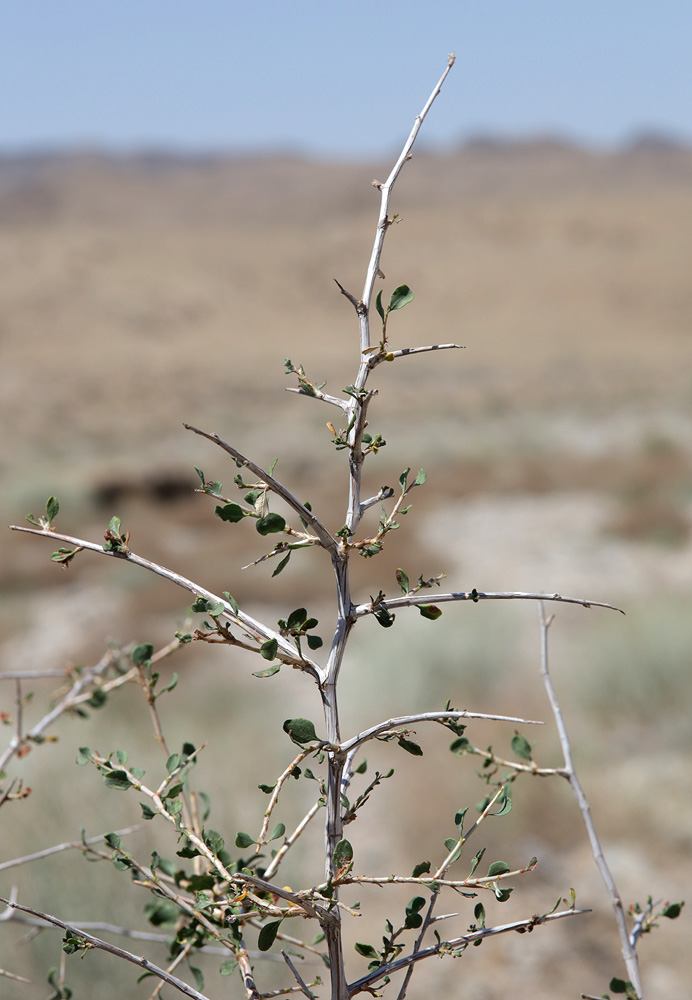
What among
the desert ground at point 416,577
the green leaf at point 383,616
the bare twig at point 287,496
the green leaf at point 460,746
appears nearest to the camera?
the bare twig at point 287,496

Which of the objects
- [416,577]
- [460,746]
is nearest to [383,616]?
[460,746]

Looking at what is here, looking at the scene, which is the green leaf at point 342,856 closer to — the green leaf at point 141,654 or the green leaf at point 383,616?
the green leaf at point 383,616

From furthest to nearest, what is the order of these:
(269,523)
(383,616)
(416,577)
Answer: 1. (416,577)
2. (383,616)
3. (269,523)

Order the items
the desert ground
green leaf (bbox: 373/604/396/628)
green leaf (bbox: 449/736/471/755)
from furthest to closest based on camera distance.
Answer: the desert ground, green leaf (bbox: 449/736/471/755), green leaf (bbox: 373/604/396/628)

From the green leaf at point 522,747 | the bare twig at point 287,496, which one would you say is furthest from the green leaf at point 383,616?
the green leaf at point 522,747

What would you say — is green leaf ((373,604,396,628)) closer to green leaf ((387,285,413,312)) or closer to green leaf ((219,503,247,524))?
green leaf ((219,503,247,524))

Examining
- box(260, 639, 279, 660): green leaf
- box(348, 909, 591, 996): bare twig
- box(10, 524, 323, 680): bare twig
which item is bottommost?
box(348, 909, 591, 996): bare twig

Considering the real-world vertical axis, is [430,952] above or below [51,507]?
below

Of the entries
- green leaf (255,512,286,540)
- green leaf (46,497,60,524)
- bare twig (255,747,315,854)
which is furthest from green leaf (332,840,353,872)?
green leaf (46,497,60,524)

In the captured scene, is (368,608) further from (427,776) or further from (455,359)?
(455,359)

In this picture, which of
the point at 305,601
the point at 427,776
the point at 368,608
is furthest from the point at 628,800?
the point at 305,601

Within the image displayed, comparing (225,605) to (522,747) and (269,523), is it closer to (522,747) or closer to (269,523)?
(269,523)

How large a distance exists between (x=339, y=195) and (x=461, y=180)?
23.2 meters

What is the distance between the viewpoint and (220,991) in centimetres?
307
